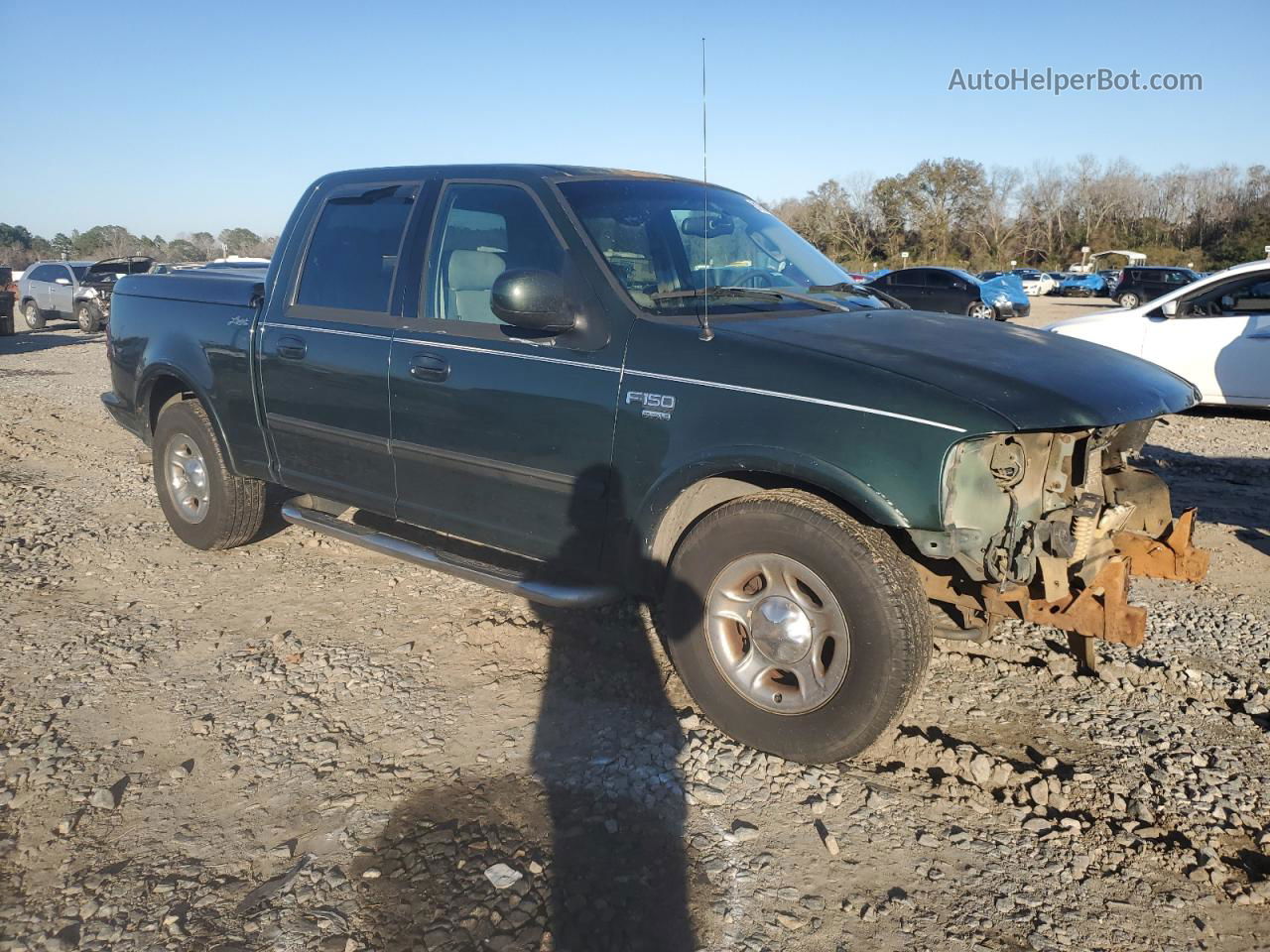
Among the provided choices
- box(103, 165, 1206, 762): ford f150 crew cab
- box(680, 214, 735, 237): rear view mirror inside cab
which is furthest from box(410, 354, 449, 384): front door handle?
box(680, 214, 735, 237): rear view mirror inside cab

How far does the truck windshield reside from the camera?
376 centimetres

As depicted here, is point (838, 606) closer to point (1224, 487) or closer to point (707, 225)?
point (707, 225)

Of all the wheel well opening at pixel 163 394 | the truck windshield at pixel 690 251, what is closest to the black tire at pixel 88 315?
the wheel well opening at pixel 163 394

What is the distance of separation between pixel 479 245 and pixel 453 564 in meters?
1.38

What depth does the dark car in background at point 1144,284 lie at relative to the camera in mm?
34031

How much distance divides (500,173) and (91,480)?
201 inches

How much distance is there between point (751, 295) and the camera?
388 centimetres

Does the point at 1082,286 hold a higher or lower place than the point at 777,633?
higher

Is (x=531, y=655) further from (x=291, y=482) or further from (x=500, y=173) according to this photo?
(x=500, y=173)

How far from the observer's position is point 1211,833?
2941 millimetres

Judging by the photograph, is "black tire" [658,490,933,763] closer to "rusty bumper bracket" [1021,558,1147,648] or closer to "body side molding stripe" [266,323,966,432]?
"body side molding stripe" [266,323,966,432]

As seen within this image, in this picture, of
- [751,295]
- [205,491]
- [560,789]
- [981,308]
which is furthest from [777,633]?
[981,308]

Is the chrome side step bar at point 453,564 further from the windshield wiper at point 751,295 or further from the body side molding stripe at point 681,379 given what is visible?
the windshield wiper at point 751,295

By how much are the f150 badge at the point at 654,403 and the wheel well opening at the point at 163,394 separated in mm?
3217
